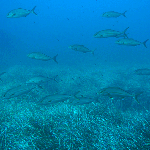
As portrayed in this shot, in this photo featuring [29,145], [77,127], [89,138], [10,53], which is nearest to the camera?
[29,145]

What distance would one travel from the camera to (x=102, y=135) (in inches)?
250

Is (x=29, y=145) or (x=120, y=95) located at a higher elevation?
(x=120, y=95)

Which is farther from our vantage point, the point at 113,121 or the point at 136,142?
the point at 113,121

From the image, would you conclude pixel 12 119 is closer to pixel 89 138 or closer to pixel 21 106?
pixel 21 106

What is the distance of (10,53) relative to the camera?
42438mm

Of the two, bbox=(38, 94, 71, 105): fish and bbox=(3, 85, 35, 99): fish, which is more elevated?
bbox=(3, 85, 35, 99): fish

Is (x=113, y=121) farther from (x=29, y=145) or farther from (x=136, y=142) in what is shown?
(x=29, y=145)

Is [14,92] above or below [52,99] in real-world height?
above

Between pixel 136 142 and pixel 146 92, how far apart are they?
23.2ft

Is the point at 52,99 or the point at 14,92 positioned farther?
the point at 14,92

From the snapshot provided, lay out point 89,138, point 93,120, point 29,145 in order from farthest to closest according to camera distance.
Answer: point 93,120 < point 89,138 < point 29,145

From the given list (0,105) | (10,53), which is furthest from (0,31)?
(0,105)

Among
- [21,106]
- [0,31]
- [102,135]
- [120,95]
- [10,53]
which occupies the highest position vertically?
[120,95]

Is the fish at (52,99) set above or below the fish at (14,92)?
below
